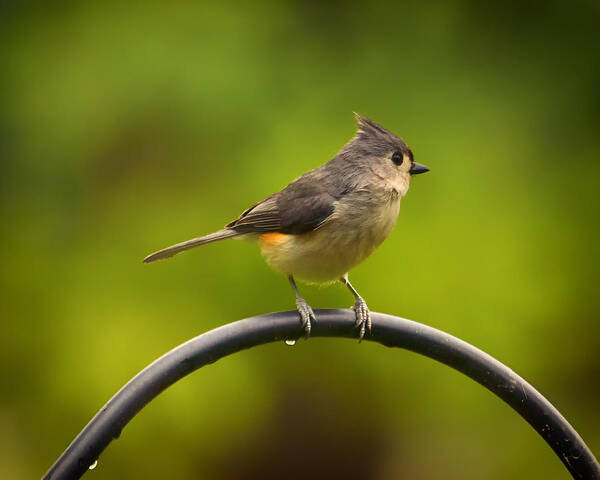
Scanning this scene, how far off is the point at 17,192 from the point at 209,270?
1.15m

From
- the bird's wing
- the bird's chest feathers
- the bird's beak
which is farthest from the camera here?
the bird's beak

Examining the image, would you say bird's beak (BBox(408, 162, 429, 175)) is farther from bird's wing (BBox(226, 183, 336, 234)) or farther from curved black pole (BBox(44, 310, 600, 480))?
curved black pole (BBox(44, 310, 600, 480))

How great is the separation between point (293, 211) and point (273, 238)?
5.2 inches

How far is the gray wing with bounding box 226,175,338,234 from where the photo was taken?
2795 mm

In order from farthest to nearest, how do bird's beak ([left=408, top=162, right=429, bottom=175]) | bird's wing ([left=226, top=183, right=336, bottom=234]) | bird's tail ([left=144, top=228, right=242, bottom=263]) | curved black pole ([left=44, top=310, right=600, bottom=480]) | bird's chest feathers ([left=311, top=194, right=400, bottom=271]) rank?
bird's beak ([left=408, top=162, right=429, bottom=175]), bird's wing ([left=226, top=183, right=336, bottom=234]), bird's chest feathers ([left=311, top=194, right=400, bottom=271]), bird's tail ([left=144, top=228, right=242, bottom=263]), curved black pole ([left=44, top=310, right=600, bottom=480])

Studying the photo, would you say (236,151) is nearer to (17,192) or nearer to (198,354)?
(17,192)

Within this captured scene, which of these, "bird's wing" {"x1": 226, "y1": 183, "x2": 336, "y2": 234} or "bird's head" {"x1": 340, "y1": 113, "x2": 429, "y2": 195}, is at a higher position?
"bird's head" {"x1": 340, "y1": 113, "x2": 429, "y2": 195}

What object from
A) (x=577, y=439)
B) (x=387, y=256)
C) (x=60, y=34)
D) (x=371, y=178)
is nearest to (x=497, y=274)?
(x=387, y=256)

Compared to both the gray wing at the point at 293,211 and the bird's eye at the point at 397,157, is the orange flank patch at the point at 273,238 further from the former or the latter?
the bird's eye at the point at 397,157

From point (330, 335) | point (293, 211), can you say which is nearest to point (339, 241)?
point (293, 211)

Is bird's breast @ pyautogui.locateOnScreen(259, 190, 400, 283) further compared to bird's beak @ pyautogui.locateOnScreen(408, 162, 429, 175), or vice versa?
bird's beak @ pyautogui.locateOnScreen(408, 162, 429, 175)

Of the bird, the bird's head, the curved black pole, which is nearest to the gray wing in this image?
the bird

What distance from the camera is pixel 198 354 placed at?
1693mm

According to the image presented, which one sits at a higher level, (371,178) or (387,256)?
(371,178)
